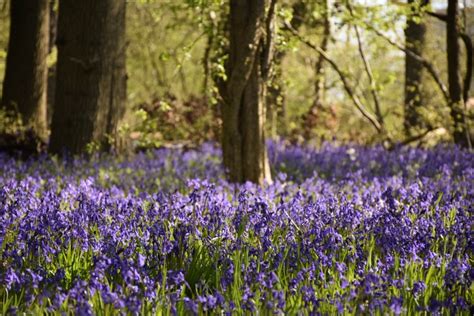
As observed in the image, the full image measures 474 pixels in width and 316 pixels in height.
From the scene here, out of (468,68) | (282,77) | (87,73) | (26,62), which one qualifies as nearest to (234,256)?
(282,77)

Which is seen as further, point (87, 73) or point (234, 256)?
point (87, 73)

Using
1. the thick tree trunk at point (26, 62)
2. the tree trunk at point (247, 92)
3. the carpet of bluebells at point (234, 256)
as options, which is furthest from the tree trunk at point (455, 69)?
the thick tree trunk at point (26, 62)

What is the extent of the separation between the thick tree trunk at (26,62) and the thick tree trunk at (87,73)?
260 centimetres

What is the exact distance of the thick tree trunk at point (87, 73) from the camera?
957cm

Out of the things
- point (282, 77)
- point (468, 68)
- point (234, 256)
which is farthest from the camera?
point (468, 68)

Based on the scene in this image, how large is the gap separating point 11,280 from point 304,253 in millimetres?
1682

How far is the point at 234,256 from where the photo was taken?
4.04 m

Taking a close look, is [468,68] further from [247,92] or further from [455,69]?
[247,92]

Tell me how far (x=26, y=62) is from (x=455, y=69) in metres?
7.12

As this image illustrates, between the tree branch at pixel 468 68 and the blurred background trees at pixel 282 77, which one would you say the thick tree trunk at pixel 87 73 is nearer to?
the blurred background trees at pixel 282 77

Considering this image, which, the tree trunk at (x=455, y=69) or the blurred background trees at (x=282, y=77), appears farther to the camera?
the tree trunk at (x=455, y=69)

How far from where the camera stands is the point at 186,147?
13.1 metres

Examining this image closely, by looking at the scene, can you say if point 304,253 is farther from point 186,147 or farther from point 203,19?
point 186,147

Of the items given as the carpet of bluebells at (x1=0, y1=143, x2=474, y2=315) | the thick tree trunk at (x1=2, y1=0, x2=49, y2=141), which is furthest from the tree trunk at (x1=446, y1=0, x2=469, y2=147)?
the thick tree trunk at (x1=2, y1=0, x2=49, y2=141)
